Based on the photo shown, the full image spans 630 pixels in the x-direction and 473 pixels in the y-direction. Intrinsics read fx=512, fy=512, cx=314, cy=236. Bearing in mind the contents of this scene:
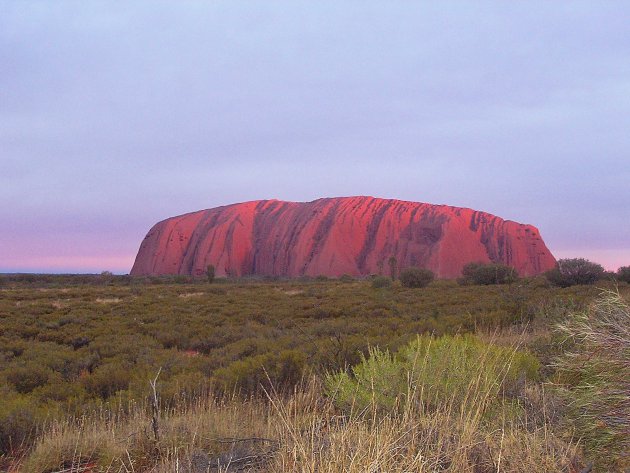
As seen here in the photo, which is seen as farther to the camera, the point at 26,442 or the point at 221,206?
the point at 221,206

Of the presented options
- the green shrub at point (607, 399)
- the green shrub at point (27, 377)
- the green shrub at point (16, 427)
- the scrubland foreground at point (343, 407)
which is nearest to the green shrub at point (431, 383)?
the scrubland foreground at point (343, 407)

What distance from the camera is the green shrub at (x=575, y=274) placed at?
2900 centimetres

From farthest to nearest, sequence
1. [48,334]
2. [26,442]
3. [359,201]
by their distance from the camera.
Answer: [359,201] → [48,334] → [26,442]

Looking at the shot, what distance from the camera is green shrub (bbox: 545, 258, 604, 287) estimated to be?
29.0 meters

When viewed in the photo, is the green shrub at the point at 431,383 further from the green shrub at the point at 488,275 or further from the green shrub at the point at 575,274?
the green shrub at the point at 488,275

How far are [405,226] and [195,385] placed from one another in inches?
2765

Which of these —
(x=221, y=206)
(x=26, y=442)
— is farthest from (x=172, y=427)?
(x=221, y=206)

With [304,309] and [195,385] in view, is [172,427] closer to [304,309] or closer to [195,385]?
[195,385]

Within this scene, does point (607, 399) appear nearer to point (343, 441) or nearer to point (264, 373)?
point (343, 441)

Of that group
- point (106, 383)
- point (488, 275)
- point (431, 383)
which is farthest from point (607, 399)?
point (488, 275)

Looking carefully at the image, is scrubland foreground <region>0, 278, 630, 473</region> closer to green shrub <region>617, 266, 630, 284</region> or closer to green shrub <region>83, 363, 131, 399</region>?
green shrub <region>83, 363, 131, 399</region>

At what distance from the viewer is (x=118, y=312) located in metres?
22.1

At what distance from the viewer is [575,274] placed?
29.2 m

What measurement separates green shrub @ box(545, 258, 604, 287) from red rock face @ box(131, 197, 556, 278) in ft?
119
